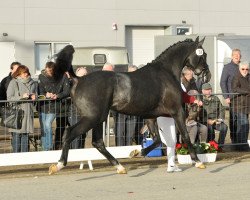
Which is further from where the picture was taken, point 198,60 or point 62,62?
point 198,60

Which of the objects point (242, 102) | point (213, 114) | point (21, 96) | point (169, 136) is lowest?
point (169, 136)

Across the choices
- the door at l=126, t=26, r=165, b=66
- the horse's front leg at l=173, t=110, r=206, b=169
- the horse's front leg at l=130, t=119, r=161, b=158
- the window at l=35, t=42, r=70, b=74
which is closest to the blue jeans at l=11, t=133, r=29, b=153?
the horse's front leg at l=130, t=119, r=161, b=158

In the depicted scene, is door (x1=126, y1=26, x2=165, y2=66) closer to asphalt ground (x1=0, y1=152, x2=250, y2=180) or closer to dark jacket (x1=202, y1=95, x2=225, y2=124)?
dark jacket (x1=202, y1=95, x2=225, y2=124)

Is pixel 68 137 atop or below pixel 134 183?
atop

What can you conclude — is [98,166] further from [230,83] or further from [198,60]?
[230,83]

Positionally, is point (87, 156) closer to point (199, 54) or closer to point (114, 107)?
point (114, 107)

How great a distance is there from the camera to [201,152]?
14.0 m

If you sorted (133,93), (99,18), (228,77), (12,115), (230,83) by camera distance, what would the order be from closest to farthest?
(133,93)
(12,115)
(230,83)
(228,77)
(99,18)

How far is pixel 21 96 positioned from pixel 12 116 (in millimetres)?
503

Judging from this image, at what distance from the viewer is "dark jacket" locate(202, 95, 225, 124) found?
1511 cm

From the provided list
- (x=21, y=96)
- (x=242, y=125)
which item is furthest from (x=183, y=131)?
(x=242, y=125)

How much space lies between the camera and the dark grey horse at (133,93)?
12.0 metres

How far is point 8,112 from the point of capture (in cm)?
1321

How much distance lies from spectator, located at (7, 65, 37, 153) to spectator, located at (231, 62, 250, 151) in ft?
13.4
